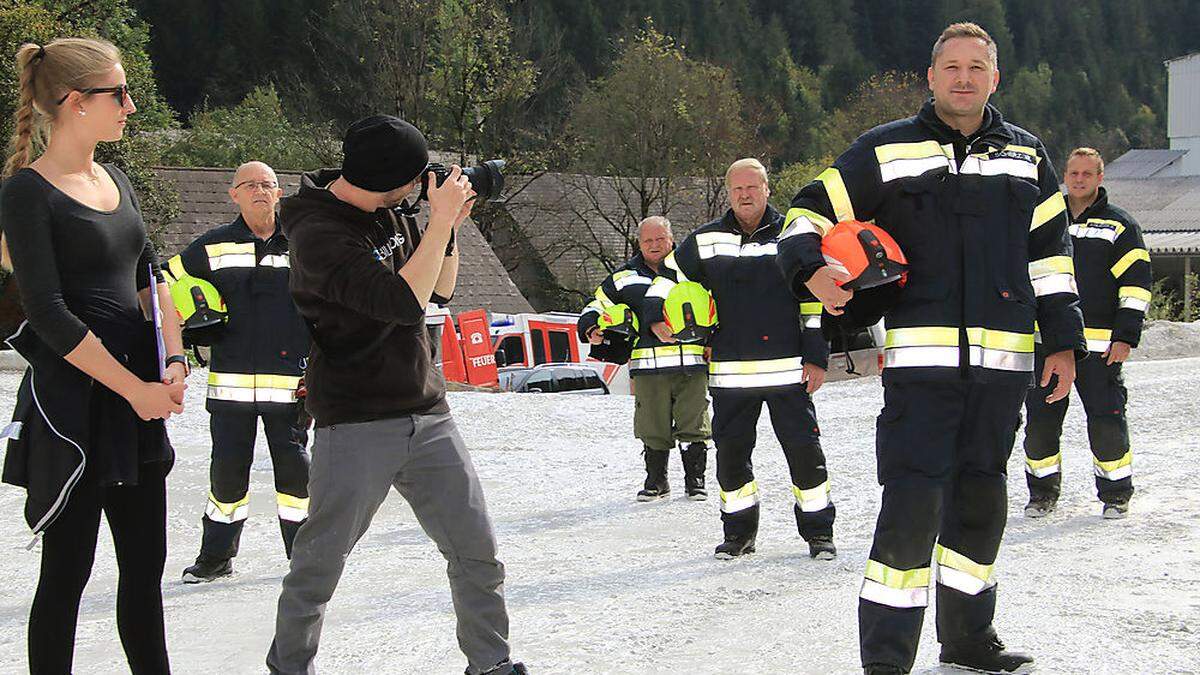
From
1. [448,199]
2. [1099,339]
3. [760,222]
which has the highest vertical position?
[448,199]

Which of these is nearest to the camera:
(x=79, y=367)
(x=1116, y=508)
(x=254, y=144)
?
(x=79, y=367)

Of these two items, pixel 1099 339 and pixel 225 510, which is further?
→ pixel 1099 339

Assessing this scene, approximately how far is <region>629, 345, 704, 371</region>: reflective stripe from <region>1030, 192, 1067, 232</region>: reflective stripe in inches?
179

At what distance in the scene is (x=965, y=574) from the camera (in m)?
4.63

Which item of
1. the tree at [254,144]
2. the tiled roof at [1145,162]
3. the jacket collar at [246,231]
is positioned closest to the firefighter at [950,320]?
the jacket collar at [246,231]

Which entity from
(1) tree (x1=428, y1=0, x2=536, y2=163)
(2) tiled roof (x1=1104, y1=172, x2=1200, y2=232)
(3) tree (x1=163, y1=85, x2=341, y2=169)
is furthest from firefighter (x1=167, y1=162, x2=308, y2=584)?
(2) tiled roof (x1=1104, y1=172, x2=1200, y2=232)

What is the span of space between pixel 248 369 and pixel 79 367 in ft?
9.17

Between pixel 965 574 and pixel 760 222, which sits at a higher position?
pixel 760 222

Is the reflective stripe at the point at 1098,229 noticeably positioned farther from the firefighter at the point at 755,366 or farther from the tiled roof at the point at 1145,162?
the tiled roof at the point at 1145,162

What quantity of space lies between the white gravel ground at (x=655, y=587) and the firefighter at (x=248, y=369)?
343mm

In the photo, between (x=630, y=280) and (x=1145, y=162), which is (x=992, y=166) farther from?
(x=1145, y=162)

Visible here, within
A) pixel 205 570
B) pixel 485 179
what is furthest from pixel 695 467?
pixel 485 179

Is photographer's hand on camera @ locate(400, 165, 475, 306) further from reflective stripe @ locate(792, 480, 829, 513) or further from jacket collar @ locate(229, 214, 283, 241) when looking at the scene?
reflective stripe @ locate(792, 480, 829, 513)

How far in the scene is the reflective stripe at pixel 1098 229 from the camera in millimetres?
7812
